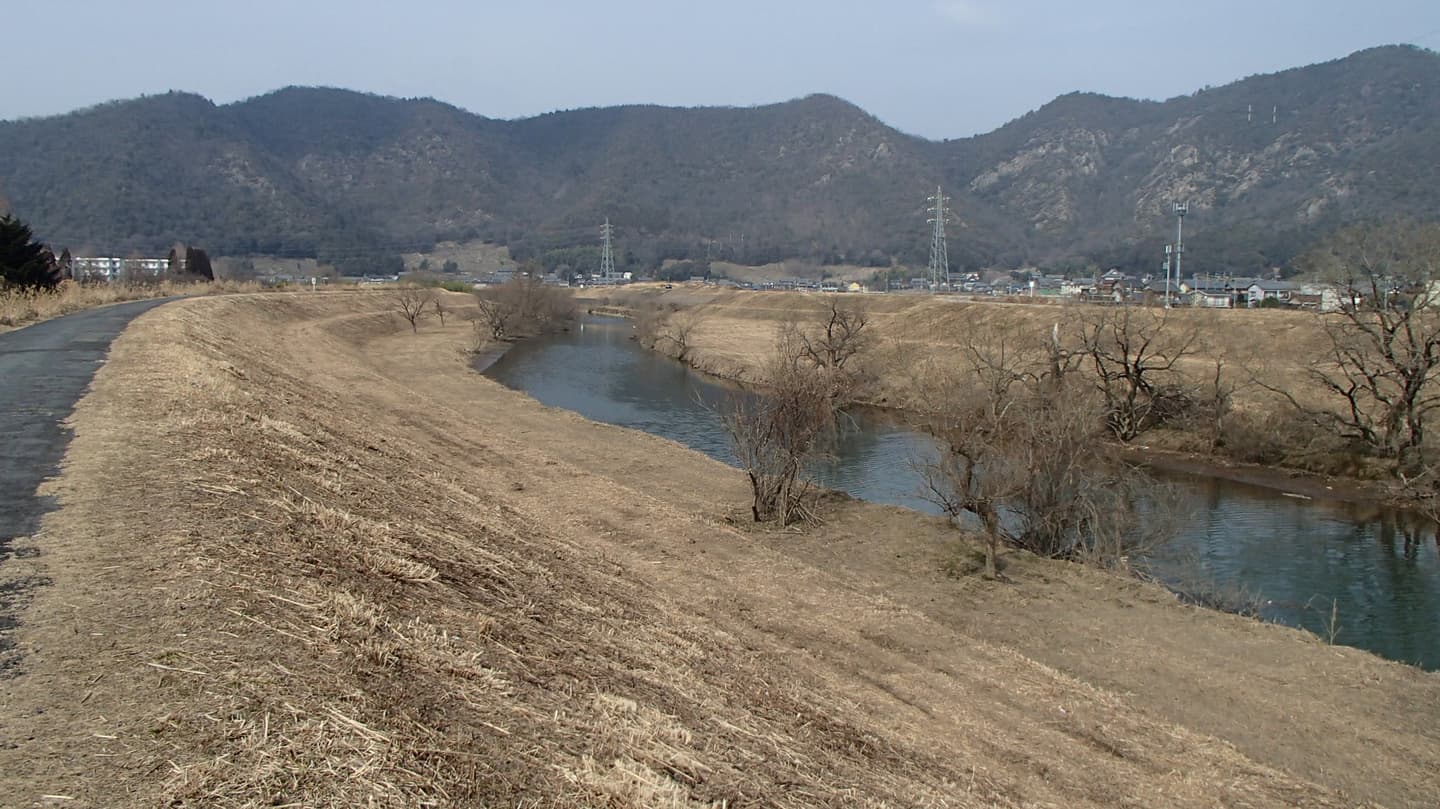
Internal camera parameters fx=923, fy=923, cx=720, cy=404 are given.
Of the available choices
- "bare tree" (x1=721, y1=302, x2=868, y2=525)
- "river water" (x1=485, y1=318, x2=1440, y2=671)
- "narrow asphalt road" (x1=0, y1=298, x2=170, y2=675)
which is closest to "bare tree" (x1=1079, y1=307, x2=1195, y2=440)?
"river water" (x1=485, y1=318, x2=1440, y2=671)

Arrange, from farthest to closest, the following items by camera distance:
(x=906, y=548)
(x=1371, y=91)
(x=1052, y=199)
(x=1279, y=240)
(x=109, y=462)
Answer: (x=1052, y=199), (x=1371, y=91), (x=1279, y=240), (x=906, y=548), (x=109, y=462)

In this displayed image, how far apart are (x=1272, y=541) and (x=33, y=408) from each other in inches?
903

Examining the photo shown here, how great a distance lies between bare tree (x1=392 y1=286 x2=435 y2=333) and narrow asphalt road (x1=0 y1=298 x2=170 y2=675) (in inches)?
1348

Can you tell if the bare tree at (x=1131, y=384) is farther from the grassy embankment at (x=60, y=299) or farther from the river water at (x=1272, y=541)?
the grassy embankment at (x=60, y=299)

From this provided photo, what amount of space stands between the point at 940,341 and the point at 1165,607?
1683 inches

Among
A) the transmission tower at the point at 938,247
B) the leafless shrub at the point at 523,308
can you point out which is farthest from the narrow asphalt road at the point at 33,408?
the transmission tower at the point at 938,247

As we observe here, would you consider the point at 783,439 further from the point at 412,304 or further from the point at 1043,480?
the point at 412,304

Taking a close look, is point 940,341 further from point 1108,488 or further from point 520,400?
point 1108,488

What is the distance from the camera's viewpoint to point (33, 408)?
12.0m

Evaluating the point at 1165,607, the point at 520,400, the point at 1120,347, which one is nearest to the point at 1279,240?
the point at 1120,347

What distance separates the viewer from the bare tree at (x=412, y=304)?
58.8 metres

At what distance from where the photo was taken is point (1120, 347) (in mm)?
31938

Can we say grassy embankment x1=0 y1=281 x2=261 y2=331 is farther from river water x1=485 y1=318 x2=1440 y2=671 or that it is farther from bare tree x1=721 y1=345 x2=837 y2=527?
bare tree x1=721 y1=345 x2=837 y2=527

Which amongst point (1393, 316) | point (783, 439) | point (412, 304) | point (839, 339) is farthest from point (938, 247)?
point (783, 439)
